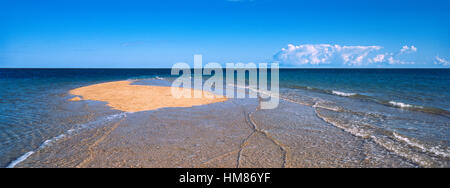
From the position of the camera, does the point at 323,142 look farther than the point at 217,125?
No

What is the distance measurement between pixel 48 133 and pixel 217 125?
633 cm

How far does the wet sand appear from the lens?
5727mm

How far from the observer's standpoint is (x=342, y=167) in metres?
5.57

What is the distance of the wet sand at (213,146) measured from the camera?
18.8 feet

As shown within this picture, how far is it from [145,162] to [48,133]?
5059 mm

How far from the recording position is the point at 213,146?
6852mm
